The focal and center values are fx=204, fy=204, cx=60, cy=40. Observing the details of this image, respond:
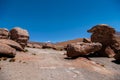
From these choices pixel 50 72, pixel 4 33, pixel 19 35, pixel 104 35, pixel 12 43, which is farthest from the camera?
pixel 104 35

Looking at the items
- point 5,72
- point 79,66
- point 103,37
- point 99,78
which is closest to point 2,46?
point 5,72

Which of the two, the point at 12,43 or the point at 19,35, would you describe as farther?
the point at 19,35

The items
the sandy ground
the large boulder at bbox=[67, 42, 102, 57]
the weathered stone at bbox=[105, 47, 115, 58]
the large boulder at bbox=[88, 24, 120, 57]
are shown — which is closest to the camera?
the sandy ground

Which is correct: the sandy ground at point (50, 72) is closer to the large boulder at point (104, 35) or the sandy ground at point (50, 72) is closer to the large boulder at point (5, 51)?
the large boulder at point (5, 51)

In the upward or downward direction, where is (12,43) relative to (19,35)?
downward

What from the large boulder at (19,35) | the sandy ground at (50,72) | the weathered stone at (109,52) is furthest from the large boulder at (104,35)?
the sandy ground at (50,72)

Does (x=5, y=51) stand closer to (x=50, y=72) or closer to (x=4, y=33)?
(x=50, y=72)

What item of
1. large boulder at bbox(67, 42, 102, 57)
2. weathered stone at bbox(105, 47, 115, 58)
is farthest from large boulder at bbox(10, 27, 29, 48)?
weathered stone at bbox(105, 47, 115, 58)

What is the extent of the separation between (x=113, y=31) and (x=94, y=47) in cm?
867

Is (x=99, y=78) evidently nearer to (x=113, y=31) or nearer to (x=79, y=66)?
(x=79, y=66)

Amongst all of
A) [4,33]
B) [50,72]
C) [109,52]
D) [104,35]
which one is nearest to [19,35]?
[4,33]

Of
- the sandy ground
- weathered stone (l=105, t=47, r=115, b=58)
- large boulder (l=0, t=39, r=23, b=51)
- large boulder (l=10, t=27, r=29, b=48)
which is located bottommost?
the sandy ground

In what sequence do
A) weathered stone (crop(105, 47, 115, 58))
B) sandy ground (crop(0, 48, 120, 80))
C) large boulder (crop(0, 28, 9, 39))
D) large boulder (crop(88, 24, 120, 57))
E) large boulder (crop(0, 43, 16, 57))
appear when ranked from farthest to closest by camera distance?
1. large boulder (crop(88, 24, 120, 57))
2. weathered stone (crop(105, 47, 115, 58))
3. large boulder (crop(0, 28, 9, 39))
4. large boulder (crop(0, 43, 16, 57))
5. sandy ground (crop(0, 48, 120, 80))

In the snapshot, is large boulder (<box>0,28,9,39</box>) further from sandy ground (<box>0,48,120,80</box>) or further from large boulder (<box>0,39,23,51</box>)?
sandy ground (<box>0,48,120,80</box>)
